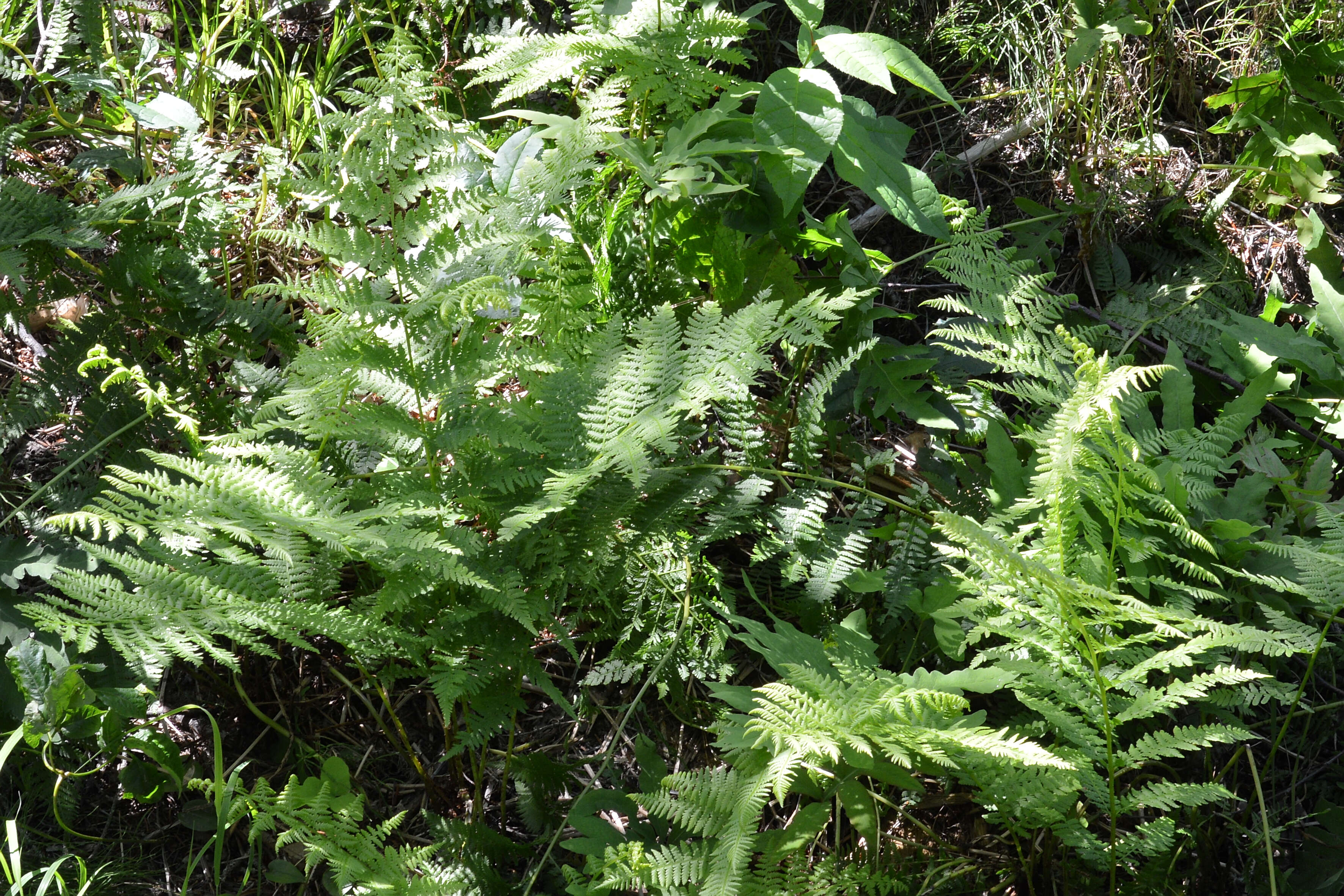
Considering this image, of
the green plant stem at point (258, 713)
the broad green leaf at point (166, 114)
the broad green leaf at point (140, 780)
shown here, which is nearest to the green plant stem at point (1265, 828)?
the green plant stem at point (258, 713)

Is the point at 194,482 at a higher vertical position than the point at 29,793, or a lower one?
higher

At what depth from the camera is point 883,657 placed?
1.83m

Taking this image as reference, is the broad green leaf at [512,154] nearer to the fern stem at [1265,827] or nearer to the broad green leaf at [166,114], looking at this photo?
the broad green leaf at [166,114]

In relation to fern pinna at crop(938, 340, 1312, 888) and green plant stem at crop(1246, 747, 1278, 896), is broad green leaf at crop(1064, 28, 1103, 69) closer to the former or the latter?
fern pinna at crop(938, 340, 1312, 888)

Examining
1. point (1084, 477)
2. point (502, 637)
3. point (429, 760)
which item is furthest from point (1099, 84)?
point (429, 760)

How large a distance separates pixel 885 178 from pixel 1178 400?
74cm

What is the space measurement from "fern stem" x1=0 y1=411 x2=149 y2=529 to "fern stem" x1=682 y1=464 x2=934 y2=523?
110cm

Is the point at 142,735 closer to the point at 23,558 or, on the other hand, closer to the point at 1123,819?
the point at 23,558

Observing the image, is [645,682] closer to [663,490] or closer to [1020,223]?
[663,490]

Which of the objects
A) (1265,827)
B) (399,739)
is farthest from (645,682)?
(1265,827)

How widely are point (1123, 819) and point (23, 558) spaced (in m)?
2.13

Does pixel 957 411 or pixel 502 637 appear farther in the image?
pixel 957 411

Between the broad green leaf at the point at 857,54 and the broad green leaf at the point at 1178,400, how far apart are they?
2.72 feet

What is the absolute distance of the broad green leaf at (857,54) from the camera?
1985mm
